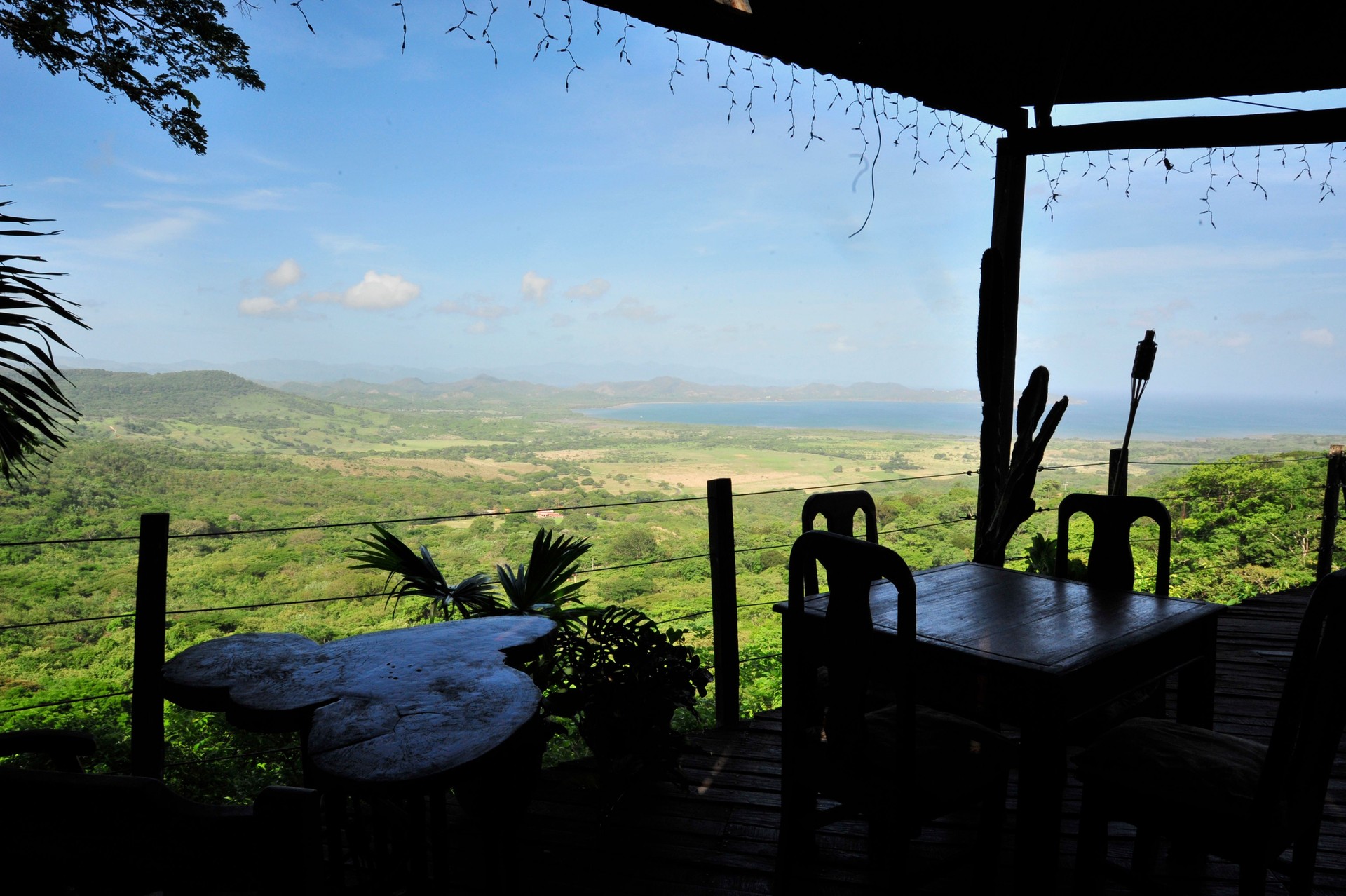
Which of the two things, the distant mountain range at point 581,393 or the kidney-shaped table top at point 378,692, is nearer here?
the kidney-shaped table top at point 378,692

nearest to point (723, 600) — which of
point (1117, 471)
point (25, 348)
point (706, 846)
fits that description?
point (706, 846)

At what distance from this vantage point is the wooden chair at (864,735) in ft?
5.69

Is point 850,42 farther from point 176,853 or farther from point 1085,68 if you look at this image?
point 176,853

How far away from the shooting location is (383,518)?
14.5 meters

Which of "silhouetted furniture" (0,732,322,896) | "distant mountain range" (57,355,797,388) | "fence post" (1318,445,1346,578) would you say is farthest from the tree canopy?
"distant mountain range" (57,355,797,388)

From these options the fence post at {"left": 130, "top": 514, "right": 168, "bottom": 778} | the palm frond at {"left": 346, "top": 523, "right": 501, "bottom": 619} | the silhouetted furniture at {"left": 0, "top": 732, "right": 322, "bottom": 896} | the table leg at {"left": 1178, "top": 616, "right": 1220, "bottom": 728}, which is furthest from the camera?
the palm frond at {"left": 346, "top": 523, "right": 501, "bottom": 619}

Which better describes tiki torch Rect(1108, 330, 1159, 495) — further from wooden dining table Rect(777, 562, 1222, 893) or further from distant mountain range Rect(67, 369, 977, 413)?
distant mountain range Rect(67, 369, 977, 413)

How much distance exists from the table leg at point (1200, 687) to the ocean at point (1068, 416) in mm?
37592

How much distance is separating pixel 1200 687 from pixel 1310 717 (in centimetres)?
76

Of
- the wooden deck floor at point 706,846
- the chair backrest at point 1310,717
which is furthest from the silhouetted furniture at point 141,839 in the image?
the chair backrest at point 1310,717

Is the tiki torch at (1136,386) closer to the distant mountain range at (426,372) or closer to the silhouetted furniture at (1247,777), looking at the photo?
the silhouetted furniture at (1247,777)

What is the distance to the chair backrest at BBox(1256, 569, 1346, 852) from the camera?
4.84ft

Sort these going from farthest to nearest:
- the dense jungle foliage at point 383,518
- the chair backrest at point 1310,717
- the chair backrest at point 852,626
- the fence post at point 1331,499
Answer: the dense jungle foliage at point 383,518 → the fence post at point 1331,499 → the chair backrest at point 852,626 → the chair backrest at point 1310,717

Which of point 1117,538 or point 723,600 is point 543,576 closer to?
point 723,600
